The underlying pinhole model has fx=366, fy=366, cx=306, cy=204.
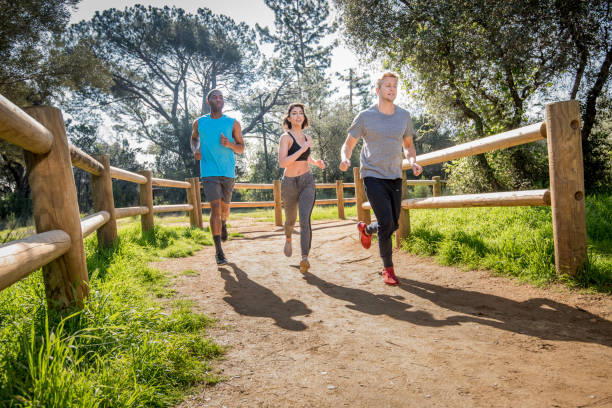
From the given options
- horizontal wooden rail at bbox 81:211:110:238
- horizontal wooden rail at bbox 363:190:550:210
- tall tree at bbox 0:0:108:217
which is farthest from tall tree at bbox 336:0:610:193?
tall tree at bbox 0:0:108:217

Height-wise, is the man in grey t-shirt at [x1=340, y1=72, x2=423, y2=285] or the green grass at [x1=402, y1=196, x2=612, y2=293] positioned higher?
the man in grey t-shirt at [x1=340, y1=72, x2=423, y2=285]

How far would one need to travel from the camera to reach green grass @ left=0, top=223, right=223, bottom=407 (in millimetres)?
1382

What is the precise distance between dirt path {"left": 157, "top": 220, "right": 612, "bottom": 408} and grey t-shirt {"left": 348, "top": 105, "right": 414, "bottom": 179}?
119 centimetres

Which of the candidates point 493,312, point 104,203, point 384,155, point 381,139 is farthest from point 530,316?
point 104,203

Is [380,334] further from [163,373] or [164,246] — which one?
[164,246]

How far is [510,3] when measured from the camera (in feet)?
27.5

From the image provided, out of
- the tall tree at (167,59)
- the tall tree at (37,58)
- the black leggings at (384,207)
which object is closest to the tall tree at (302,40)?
the tall tree at (167,59)

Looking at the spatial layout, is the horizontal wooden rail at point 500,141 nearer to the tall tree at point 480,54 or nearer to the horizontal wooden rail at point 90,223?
the horizontal wooden rail at point 90,223

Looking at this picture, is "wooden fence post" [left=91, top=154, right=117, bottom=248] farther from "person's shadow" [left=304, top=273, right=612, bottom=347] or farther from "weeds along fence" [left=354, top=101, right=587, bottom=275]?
"weeds along fence" [left=354, top=101, right=587, bottom=275]

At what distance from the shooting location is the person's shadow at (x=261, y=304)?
2.81 m

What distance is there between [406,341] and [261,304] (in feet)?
4.47

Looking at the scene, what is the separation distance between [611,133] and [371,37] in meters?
7.25

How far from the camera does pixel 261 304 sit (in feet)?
10.5

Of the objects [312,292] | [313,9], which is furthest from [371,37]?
[313,9]
